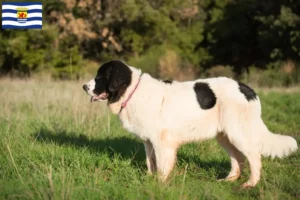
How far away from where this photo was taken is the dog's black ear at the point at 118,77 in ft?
16.7

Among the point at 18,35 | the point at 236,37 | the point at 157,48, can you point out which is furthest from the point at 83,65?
the point at 236,37

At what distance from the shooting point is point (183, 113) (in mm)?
4965

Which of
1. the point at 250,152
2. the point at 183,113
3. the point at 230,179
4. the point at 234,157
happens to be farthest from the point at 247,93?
the point at 230,179

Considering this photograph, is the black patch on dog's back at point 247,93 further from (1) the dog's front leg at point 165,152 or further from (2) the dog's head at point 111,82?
(2) the dog's head at point 111,82

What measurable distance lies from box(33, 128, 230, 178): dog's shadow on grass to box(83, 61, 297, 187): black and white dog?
0.63m

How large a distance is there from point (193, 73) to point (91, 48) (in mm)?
8233

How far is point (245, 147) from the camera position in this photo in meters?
5.06

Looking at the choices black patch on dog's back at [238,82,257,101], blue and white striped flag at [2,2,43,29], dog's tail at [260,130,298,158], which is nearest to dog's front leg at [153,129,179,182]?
black patch on dog's back at [238,82,257,101]

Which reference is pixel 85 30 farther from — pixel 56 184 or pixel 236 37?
pixel 56 184

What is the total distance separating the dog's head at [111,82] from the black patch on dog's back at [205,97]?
3.09 feet

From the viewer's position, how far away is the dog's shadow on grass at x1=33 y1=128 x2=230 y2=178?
580cm

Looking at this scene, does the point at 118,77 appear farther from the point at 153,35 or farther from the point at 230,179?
the point at 153,35

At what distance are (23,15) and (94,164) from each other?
7.82 meters

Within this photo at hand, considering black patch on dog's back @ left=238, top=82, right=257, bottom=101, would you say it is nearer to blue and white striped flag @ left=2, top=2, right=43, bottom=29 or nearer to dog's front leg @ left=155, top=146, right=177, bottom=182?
dog's front leg @ left=155, top=146, right=177, bottom=182
